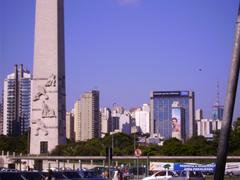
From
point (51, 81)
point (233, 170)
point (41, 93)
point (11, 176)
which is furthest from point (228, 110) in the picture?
point (41, 93)

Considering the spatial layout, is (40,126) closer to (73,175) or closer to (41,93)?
(41,93)

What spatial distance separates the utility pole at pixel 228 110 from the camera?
267 inches

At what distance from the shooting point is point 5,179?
26.5m

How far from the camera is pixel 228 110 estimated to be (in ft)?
22.8

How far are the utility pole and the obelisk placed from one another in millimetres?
109010

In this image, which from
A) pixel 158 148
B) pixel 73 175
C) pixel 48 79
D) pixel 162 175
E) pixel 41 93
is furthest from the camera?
pixel 158 148

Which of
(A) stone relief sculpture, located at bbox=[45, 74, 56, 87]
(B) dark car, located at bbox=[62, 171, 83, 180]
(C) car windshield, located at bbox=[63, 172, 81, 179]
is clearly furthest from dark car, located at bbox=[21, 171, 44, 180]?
(A) stone relief sculpture, located at bbox=[45, 74, 56, 87]

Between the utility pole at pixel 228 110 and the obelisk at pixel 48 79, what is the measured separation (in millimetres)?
109010

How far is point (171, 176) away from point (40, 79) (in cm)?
8086

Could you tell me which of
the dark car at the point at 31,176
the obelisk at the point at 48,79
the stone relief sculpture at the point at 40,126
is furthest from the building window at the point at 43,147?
the dark car at the point at 31,176

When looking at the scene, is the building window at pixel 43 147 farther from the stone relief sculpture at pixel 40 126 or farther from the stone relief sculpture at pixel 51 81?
the stone relief sculpture at pixel 51 81

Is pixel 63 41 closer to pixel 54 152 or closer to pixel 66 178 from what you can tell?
pixel 54 152

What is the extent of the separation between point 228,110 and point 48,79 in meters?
114

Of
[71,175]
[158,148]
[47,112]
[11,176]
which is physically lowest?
[158,148]
